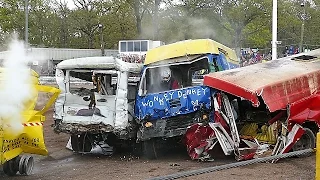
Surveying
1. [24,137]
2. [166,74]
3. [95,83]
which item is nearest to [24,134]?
[24,137]

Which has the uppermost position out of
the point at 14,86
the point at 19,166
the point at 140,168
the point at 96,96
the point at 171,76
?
the point at 171,76

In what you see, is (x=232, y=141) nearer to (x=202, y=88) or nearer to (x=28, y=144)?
(x=202, y=88)

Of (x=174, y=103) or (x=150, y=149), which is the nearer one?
(x=174, y=103)

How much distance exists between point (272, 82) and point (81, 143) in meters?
4.61

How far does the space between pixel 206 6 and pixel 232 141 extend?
53.2 ft

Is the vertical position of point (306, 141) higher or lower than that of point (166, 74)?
lower

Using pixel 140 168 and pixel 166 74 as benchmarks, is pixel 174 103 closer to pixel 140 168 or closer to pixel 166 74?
pixel 166 74

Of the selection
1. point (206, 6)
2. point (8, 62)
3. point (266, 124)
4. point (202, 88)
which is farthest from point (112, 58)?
point (206, 6)

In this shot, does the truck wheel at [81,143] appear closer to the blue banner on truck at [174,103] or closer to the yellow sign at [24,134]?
the blue banner on truck at [174,103]

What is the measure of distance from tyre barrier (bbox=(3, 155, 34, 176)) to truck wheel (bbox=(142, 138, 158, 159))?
8.53ft

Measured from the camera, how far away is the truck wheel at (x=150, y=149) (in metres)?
9.97

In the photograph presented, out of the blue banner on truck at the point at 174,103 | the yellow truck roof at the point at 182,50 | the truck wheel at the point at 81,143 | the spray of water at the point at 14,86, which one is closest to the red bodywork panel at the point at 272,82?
the blue banner on truck at the point at 174,103

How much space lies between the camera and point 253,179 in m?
7.56

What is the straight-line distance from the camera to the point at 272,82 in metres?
9.23
